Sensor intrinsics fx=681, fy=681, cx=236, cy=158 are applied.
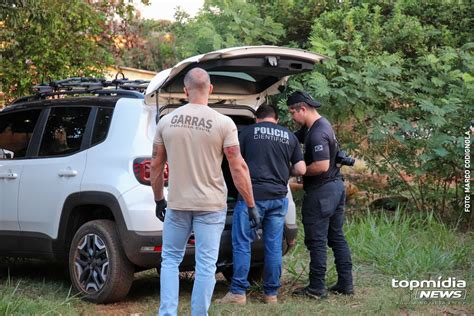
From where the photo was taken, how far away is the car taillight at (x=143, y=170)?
5.40m

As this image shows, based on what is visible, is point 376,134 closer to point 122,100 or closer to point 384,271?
point 384,271

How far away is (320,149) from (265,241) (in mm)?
934

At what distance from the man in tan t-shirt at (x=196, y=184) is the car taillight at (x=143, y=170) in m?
0.61

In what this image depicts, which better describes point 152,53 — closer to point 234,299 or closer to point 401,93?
point 401,93

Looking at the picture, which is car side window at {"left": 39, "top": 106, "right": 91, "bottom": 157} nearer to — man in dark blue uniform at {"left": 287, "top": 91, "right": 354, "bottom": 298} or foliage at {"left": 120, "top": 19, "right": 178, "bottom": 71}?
man in dark blue uniform at {"left": 287, "top": 91, "right": 354, "bottom": 298}

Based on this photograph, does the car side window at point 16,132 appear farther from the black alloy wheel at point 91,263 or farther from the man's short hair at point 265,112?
the man's short hair at point 265,112

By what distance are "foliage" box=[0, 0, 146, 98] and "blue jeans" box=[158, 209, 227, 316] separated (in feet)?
14.5

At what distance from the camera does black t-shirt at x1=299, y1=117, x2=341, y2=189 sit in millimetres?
5969

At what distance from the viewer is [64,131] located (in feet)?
20.3

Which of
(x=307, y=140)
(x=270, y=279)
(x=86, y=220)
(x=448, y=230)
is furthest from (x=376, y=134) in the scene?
(x=86, y=220)

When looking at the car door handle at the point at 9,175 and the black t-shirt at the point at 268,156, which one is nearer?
the black t-shirt at the point at 268,156

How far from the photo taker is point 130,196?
538cm

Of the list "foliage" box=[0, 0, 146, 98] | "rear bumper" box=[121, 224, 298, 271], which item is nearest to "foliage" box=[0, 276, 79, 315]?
"rear bumper" box=[121, 224, 298, 271]

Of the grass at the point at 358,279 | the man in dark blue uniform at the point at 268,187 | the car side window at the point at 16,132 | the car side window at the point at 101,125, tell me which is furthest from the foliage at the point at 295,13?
the car side window at the point at 101,125
